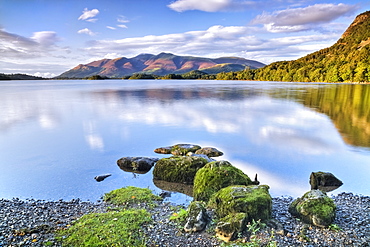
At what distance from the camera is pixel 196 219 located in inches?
273

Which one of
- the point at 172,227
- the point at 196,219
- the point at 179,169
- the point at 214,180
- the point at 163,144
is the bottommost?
the point at 163,144

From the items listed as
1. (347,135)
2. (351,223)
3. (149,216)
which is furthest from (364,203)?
(347,135)

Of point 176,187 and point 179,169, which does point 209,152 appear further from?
point 176,187

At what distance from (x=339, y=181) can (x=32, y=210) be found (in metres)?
11.5

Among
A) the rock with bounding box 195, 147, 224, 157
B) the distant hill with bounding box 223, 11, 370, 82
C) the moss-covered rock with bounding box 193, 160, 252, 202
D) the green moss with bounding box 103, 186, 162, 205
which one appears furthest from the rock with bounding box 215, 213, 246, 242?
the distant hill with bounding box 223, 11, 370, 82

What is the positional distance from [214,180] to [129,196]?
308 centimetres

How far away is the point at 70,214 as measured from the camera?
7844mm

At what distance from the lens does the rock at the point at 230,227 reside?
6406 millimetres

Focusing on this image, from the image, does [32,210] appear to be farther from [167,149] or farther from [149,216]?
[167,149]

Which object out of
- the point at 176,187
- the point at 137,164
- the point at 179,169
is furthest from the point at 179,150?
the point at 176,187

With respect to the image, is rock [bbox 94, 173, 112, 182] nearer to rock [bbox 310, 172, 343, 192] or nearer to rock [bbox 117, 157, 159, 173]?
rock [bbox 117, 157, 159, 173]

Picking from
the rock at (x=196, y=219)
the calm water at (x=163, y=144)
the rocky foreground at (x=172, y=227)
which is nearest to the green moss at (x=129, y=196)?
the rocky foreground at (x=172, y=227)

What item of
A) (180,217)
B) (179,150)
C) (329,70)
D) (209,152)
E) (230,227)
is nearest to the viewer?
(230,227)

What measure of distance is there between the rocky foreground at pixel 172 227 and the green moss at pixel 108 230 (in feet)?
0.87
